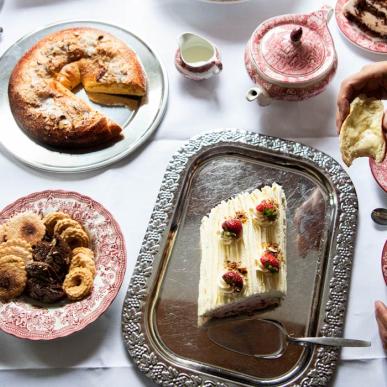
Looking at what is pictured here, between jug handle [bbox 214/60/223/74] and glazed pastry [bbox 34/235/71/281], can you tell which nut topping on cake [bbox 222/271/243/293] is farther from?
jug handle [bbox 214/60/223/74]

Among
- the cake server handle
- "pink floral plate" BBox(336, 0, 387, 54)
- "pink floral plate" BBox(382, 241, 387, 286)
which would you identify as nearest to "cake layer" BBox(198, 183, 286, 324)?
the cake server handle

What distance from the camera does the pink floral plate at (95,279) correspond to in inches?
51.9

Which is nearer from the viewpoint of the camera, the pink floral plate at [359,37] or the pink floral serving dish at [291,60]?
the pink floral serving dish at [291,60]

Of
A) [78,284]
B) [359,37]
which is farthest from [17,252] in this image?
[359,37]

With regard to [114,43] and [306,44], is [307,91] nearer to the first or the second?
[306,44]

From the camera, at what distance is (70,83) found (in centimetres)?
167

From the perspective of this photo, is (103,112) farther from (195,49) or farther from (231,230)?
(231,230)

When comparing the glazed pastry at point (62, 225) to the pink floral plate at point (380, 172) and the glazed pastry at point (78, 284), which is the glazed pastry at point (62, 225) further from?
the pink floral plate at point (380, 172)

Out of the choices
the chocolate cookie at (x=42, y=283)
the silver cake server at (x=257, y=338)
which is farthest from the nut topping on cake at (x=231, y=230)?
the chocolate cookie at (x=42, y=283)

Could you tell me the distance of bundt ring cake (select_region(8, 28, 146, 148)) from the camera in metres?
1.58

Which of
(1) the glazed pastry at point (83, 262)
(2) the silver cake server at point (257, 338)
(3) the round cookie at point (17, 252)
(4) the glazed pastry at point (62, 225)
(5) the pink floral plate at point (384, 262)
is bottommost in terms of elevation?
(2) the silver cake server at point (257, 338)

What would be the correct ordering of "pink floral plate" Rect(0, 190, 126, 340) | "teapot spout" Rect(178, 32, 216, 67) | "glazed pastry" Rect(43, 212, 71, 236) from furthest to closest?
"teapot spout" Rect(178, 32, 216, 67) < "glazed pastry" Rect(43, 212, 71, 236) < "pink floral plate" Rect(0, 190, 126, 340)

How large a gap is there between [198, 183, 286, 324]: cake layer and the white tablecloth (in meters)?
0.21

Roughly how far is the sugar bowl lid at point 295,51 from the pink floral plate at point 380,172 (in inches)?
11.8
